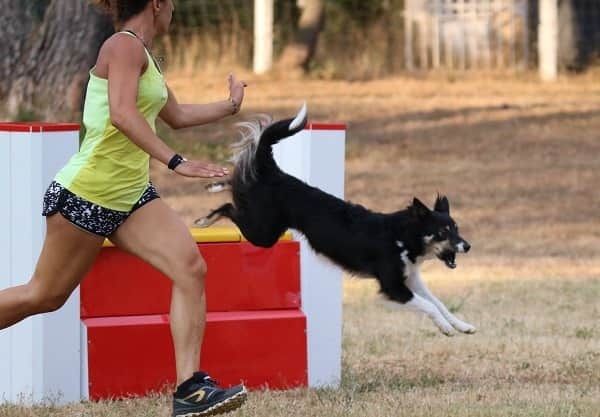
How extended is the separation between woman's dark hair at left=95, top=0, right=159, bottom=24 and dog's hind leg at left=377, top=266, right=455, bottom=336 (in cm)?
235

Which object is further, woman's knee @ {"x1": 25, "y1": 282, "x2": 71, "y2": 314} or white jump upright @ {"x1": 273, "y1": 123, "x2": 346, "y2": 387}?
white jump upright @ {"x1": 273, "y1": 123, "x2": 346, "y2": 387}

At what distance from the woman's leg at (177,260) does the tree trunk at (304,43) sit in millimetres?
19034

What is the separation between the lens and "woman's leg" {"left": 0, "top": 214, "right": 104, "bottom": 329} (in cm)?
512

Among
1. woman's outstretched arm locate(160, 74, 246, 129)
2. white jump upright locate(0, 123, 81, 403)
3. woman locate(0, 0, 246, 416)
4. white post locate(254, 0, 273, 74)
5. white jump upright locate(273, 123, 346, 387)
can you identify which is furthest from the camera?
white post locate(254, 0, 273, 74)

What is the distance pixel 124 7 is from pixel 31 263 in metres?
1.41

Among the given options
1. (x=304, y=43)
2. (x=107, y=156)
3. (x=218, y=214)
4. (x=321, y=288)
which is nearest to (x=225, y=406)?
(x=107, y=156)

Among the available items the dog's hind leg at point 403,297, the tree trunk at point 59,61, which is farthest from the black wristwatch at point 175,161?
the tree trunk at point 59,61

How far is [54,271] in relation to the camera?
17.0 ft

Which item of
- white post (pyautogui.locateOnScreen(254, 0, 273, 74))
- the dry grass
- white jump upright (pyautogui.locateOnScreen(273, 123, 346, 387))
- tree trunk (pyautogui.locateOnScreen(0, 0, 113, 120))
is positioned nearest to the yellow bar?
Result: white jump upright (pyautogui.locateOnScreen(273, 123, 346, 387))

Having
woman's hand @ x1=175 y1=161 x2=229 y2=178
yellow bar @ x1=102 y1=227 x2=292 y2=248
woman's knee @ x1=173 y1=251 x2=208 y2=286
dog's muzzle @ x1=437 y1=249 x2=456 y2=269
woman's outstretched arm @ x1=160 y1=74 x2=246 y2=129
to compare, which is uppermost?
woman's outstretched arm @ x1=160 y1=74 x2=246 y2=129

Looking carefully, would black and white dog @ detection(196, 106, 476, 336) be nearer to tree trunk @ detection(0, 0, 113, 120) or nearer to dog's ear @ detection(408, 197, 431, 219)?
dog's ear @ detection(408, 197, 431, 219)

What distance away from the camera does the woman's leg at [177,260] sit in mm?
5121

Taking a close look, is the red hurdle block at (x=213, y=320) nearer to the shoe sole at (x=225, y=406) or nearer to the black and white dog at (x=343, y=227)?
the black and white dog at (x=343, y=227)

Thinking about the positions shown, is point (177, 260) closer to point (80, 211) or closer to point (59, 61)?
point (80, 211)
